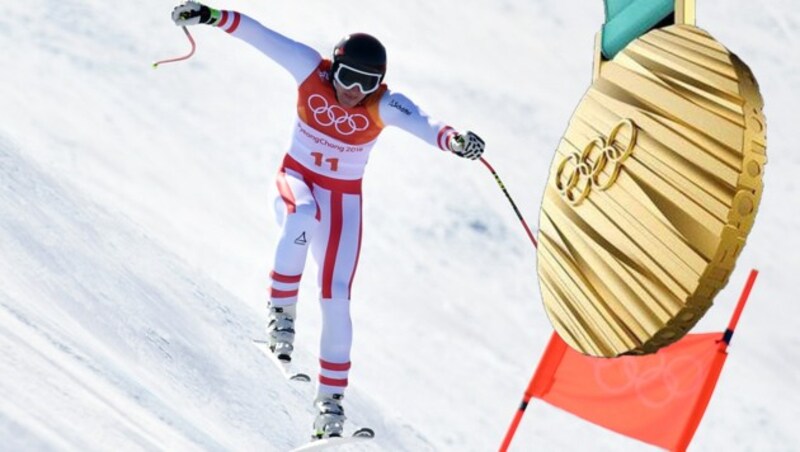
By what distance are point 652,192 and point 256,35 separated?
263 cm

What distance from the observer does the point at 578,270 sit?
5688 mm

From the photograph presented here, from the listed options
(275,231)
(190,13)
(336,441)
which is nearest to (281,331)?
(336,441)

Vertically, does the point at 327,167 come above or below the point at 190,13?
below

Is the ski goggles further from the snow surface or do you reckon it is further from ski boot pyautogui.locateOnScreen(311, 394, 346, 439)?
the snow surface

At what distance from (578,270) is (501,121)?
688 inches

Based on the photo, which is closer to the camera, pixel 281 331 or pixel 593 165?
pixel 593 165

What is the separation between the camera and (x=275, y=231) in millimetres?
17188

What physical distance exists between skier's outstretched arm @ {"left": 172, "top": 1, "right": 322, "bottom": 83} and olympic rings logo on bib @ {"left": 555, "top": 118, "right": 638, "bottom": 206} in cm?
162

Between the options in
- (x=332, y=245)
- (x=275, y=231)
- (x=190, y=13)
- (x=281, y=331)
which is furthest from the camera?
(x=275, y=231)

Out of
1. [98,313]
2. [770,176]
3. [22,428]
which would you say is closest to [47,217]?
[98,313]

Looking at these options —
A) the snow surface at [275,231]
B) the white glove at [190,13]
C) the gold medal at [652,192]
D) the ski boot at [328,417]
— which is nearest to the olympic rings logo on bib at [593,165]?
the gold medal at [652,192]

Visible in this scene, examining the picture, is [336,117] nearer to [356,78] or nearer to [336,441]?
[356,78]

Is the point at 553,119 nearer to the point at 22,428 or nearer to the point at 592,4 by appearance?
the point at 592,4

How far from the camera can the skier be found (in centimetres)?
660
